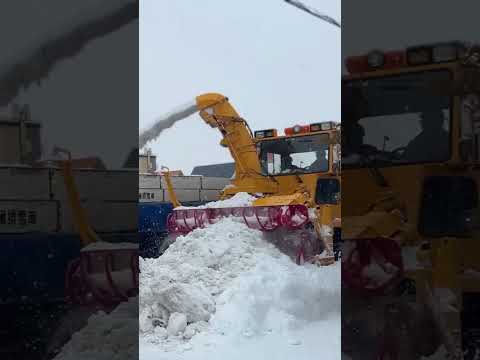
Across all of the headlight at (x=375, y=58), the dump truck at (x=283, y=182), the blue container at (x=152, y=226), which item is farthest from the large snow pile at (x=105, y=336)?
the blue container at (x=152, y=226)

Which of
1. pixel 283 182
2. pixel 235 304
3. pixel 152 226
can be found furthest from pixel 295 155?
pixel 235 304

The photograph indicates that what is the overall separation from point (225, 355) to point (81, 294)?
217 centimetres

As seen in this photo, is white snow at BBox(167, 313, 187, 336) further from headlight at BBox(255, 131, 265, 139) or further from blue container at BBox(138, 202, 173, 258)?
headlight at BBox(255, 131, 265, 139)

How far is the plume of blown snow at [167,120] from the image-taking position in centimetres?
904

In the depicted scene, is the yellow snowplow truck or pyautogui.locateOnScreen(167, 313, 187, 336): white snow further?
pyautogui.locateOnScreen(167, 313, 187, 336): white snow

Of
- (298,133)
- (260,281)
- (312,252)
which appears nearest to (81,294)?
(260,281)

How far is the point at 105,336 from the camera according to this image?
8.33 feet

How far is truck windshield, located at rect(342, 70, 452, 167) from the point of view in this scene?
234 centimetres

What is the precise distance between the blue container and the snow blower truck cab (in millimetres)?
909

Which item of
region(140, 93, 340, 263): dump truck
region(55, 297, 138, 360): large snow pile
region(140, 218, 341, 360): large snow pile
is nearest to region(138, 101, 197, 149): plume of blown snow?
region(140, 93, 340, 263): dump truck

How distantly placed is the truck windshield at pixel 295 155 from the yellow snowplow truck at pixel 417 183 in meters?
5.50

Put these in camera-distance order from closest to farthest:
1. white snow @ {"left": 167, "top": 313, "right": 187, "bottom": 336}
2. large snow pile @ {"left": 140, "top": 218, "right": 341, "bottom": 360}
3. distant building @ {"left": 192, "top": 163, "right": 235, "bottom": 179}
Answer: large snow pile @ {"left": 140, "top": 218, "right": 341, "bottom": 360} < white snow @ {"left": 167, "top": 313, "right": 187, "bottom": 336} < distant building @ {"left": 192, "top": 163, "right": 235, "bottom": 179}

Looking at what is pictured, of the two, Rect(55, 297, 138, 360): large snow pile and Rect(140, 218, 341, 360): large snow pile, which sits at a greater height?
Rect(55, 297, 138, 360): large snow pile

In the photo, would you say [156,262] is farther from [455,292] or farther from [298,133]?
[455,292]
